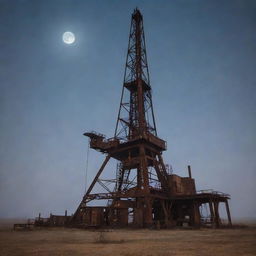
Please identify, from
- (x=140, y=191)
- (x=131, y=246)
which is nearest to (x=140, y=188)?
(x=140, y=191)

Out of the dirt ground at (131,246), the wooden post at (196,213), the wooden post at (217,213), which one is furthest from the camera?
the wooden post at (196,213)

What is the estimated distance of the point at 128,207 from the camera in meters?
26.5

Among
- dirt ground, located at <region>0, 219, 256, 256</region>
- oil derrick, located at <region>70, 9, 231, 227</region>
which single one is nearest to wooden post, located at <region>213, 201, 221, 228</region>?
oil derrick, located at <region>70, 9, 231, 227</region>

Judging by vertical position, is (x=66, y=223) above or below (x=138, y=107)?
below

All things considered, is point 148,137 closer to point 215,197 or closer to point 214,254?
point 215,197

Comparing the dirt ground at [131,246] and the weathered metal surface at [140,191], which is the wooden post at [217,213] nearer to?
the weathered metal surface at [140,191]

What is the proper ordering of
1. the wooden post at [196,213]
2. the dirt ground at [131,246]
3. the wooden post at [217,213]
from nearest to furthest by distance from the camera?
the dirt ground at [131,246], the wooden post at [217,213], the wooden post at [196,213]

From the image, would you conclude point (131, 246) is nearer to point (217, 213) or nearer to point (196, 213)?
point (217, 213)

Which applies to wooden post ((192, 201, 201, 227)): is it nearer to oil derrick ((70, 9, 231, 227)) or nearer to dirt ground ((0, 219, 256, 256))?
oil derrick ((70, 9, 231, 227))

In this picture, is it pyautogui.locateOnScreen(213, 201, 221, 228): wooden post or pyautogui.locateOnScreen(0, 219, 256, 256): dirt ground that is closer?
pyautogui.locateOnScreen(0, 219, 256, 256): dirt ground

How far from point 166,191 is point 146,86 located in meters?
16.8

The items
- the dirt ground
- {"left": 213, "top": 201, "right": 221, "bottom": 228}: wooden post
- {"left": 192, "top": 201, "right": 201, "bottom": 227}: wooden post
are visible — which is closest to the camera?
the dirt ground

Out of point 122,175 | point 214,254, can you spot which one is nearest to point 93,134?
point 122,175

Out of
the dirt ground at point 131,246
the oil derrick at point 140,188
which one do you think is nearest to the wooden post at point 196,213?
the oil derrick at point 140,188
